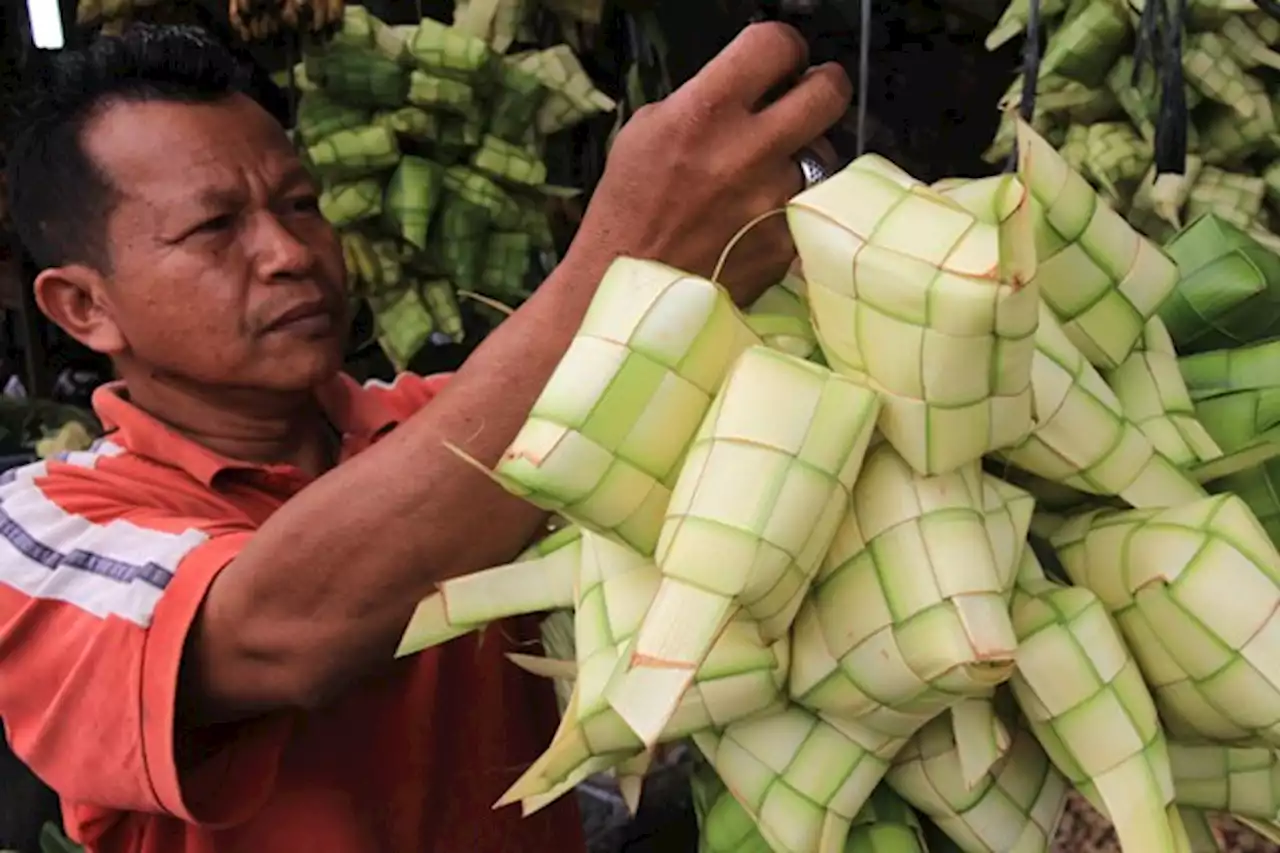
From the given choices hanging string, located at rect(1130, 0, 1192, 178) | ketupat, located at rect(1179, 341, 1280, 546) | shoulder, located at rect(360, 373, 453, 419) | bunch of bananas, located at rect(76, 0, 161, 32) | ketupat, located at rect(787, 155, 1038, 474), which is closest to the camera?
ketupat, located at rect(787, 155, 1038, 474)

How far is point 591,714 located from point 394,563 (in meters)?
0.19

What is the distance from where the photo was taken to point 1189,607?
359 millimetres

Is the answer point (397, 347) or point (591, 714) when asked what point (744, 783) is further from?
point (397, 347)

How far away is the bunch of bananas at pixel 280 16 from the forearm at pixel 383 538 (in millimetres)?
553

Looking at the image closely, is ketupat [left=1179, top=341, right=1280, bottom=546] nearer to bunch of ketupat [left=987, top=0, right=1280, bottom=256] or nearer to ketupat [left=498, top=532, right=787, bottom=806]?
ketupat [left=498, top=532, right=787, bottom=806]

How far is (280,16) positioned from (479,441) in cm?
63

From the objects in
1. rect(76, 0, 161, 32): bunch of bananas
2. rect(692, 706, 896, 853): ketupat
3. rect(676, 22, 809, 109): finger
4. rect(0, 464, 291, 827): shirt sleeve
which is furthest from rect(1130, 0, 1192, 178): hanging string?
rect(76, 0, 161, 32): bunch of bananas

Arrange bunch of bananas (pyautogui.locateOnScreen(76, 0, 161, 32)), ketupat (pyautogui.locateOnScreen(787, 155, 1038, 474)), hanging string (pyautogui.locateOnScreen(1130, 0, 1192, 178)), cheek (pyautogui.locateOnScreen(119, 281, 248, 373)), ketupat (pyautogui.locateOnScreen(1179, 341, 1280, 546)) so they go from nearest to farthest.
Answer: ketupat (pyautogui.locateOnScreen(787, 155, 1038, 474)), ketupat (pyautogui.locateOnScreen(1179, 341, 1280, 546)), hanging string (pyautogui.locateOnScreen(1130, 0, 1192, 178)), cheek (pyautogui.locateOnScreen(119, 281, 248, 373)), bunch of bananas (pyautogui.locateOnScreen(76, 0, 161, 32))

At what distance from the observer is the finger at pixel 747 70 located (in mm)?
446

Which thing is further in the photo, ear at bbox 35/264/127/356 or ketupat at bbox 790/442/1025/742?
ear at bbox 35/264/127/356

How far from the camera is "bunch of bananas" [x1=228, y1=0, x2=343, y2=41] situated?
964 millimetres

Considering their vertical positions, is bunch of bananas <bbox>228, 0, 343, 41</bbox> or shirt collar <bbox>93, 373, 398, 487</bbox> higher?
bunch of bananas <bbox>228, 0, 343, 41</bbox>

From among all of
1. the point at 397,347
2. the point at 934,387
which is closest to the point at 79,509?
the point at 397,347

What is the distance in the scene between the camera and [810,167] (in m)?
0.49
